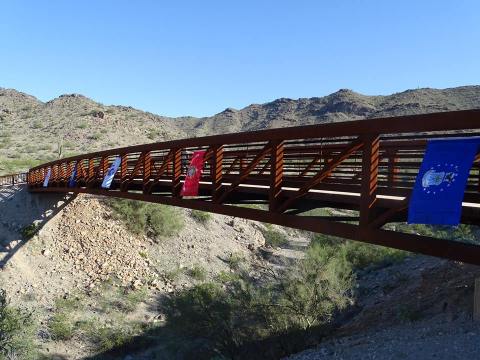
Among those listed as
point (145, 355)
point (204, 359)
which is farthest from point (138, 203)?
point (204, 359)

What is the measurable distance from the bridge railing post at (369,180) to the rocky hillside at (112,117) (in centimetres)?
3554

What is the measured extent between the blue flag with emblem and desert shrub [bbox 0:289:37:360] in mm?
14936

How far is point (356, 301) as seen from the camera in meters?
18.2

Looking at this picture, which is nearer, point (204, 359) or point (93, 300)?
point (204, 359)

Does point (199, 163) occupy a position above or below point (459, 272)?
above

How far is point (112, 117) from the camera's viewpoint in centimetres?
7300

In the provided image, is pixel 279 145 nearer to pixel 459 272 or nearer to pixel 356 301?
pixel 459 272

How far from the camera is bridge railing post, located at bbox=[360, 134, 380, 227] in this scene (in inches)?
239

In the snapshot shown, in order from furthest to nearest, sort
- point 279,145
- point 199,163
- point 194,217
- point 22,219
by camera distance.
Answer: point 194,217
point 22,219
point 199,163
point 279,145

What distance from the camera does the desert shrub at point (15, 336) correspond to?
16109mm

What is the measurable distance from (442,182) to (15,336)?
15.9 metres

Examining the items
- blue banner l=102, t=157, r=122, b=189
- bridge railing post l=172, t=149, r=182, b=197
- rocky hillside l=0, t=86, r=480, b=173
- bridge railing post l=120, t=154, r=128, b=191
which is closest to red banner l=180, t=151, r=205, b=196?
bridge railing post l=172, t=149, r=182, b=197

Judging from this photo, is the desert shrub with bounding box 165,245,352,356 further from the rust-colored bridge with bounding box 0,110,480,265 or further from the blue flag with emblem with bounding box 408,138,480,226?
the blue flag with emblem with bounding box 408,138,480,226

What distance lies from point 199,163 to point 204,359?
8.17 meters
